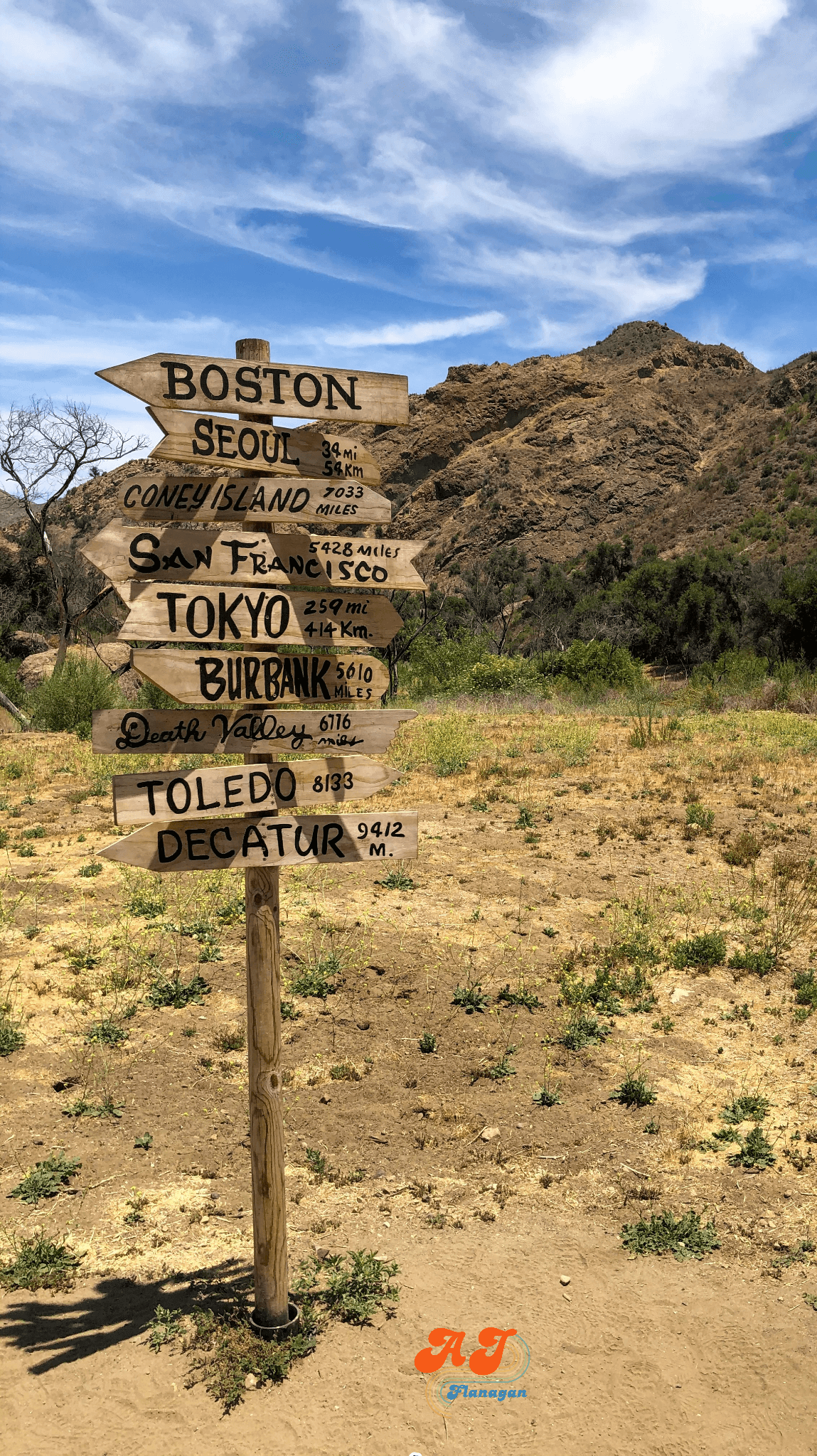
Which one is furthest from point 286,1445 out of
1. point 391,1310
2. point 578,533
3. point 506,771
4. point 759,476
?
point 578,533

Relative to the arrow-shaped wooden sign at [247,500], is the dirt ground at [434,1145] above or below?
below

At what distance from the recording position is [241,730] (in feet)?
10.2

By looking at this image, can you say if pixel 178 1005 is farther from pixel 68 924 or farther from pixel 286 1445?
pixel 286 1445

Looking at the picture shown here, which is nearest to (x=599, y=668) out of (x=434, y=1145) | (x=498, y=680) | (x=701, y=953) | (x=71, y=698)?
(x=498, y=680)

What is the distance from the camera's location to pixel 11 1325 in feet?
11.3

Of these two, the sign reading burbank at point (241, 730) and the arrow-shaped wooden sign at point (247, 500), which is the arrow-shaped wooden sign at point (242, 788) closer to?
the sign reading burbank at point (241, 730)

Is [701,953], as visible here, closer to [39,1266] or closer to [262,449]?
[39,1266]

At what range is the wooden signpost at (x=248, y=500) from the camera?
302 cm

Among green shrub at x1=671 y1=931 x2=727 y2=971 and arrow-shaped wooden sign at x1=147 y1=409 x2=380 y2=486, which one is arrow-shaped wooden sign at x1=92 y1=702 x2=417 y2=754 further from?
green shrub at x1=671 y1=931 x2=727 y2=971

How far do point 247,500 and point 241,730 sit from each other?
0.77m

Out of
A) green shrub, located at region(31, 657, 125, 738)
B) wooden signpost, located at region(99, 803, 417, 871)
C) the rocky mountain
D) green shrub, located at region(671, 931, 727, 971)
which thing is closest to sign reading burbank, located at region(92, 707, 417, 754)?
wooden signpost, located at region(99, 803, 417, 871)

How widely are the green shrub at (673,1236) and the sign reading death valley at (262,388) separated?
347 centimetres

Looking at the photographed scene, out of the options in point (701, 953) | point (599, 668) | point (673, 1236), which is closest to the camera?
point (673, 1236)

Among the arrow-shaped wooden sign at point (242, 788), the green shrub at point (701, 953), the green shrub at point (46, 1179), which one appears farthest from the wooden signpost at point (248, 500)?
the green shrub at point (701, 953)
